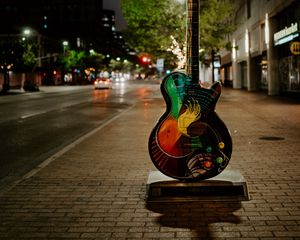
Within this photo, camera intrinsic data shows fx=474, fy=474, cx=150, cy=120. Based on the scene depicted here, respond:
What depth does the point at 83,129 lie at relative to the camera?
51.6 feet

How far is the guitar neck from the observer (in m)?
6.36

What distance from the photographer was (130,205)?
602 centimetres

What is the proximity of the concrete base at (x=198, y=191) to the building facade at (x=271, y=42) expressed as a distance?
69.0 feet

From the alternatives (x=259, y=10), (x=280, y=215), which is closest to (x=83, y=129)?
(x=280, y=215)

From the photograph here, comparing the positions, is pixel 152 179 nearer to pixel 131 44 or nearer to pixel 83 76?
pixel 131 44

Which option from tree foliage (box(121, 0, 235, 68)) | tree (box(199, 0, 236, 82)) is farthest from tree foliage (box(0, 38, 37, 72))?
tree (box(199, 0, 236, 82))

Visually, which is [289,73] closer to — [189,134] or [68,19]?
[189,134]

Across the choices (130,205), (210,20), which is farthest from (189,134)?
(210,20)

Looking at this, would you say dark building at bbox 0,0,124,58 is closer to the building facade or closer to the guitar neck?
the building facade

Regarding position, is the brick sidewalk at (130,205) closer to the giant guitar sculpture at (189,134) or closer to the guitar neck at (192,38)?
the giant guitar sculpture at (189,134)

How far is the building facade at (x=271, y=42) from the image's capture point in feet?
97.1

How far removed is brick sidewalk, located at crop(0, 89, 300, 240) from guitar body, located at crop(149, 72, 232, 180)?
0.51 metres

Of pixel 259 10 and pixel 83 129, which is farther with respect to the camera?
pixel 259 10

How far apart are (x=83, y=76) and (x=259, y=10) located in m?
76.8
